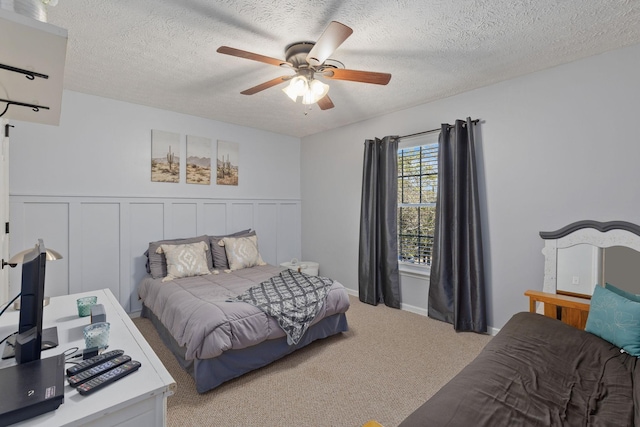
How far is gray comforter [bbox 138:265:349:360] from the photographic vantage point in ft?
6.96

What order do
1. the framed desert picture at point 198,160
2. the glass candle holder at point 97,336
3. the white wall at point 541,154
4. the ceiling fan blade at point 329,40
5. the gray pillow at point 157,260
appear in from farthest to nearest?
the framed desert picture at point 198,160, the gray pillow at point 157,260, the white wall at point 541,154, the ceiling fan blade at point 329,40, the glass candle holder at point 97,336

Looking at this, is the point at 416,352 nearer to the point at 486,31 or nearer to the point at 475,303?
the point at 475,303

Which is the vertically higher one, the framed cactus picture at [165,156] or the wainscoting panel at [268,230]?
the framed cactus picture at [165,156]

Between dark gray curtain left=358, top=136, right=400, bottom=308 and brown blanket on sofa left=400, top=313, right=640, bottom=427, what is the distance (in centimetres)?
207

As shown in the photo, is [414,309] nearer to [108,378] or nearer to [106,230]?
[108,378]

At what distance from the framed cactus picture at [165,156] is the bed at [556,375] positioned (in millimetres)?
3657

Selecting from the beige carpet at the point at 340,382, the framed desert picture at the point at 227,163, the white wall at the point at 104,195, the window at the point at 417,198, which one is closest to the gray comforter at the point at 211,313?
the beige carpet at the point at 340,382

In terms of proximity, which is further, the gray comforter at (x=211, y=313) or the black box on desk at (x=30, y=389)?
the gray comforter at (x=211, y=313)

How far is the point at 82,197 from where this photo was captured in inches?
127

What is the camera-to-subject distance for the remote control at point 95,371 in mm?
1021

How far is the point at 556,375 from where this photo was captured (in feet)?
4.71

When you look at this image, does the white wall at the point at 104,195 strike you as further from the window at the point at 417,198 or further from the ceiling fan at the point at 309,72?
the window at the point at 417,198

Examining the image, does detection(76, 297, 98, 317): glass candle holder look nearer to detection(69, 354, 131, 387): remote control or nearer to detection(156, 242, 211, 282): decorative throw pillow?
detection(69, 354, 131, 387): remote control

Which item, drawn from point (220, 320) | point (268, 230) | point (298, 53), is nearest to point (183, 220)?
point (268, 230)
